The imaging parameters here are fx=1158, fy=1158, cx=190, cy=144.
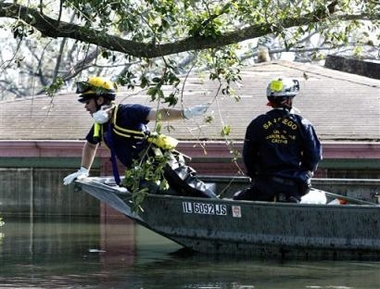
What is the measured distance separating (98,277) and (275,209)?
2381mm

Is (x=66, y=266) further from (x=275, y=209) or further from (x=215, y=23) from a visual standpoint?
(x=215, y=23)

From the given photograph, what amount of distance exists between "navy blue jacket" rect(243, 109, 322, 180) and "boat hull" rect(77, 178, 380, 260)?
49 centimetres

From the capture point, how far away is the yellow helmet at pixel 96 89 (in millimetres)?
13062

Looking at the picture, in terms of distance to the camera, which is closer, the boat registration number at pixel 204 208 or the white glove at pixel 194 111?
the white glove at pixel 194 111

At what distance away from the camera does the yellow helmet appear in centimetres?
1306

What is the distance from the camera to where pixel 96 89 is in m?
13.1

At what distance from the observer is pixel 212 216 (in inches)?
534

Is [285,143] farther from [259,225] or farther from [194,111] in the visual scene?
[194,111]

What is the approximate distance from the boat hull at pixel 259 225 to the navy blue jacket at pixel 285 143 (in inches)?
19.2

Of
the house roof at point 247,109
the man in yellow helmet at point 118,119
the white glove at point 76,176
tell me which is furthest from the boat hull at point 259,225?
the house roof at point 247,109

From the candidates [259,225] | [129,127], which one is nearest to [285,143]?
[259,225]

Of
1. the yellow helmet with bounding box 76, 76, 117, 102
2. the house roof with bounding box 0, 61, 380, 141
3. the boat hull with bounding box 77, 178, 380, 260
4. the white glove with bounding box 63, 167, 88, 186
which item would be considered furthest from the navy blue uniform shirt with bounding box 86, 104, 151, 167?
the house roof with bounding box 0, 61, 380, 141

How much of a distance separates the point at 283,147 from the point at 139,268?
216 cm

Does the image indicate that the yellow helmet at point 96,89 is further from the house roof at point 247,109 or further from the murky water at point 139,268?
the house roof at point 247,109
